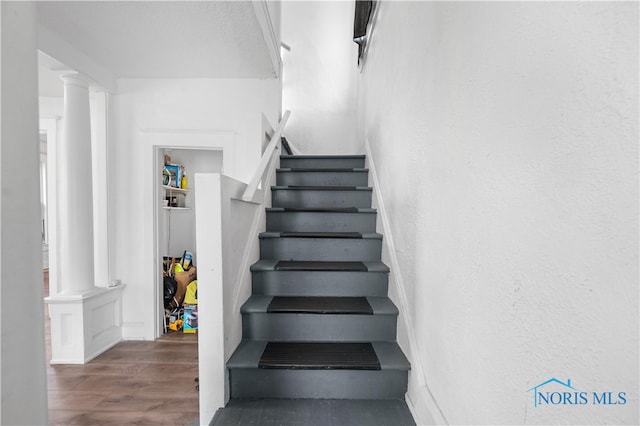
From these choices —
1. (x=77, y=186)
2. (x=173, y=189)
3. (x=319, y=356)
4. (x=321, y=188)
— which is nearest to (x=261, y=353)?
(x=319, y=356)

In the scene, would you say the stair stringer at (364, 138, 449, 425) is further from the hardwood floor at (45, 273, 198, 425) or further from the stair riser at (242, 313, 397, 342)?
the hardwood floor at (45, 273, 198, 425)

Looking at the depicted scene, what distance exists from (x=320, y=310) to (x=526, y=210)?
44.7 inches

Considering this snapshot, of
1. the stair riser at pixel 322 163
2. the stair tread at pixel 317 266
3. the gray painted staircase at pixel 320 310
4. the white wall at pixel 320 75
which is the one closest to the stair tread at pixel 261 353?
the gray painted staircase at pixel 320 310

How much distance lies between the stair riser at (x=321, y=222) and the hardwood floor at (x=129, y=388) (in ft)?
3.95

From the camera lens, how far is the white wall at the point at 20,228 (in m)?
0.38

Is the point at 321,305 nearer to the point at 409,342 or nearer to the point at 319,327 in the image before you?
the point at 319,327

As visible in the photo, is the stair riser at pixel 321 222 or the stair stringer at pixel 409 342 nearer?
the stair stringer at pixel 409 342

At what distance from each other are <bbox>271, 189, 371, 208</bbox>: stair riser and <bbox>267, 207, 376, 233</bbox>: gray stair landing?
0.23 meters

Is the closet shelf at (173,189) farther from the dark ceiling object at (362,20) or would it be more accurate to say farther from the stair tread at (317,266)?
the dark ceiling object at (362,20)

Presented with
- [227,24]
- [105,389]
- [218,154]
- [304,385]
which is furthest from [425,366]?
[218,154]

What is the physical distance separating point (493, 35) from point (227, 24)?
1.76 meters

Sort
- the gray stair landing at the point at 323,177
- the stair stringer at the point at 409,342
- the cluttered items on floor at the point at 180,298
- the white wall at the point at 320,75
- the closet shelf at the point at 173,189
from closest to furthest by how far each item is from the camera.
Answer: the stair stringer at the point at 409,342 → the gray stair landing at the point at 323,177 → the cluttered items on floor at the point at 180,298 → the closet shelf at the point at 173,189 → the white wall at the point at 320,75

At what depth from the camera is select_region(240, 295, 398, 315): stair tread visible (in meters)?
1.54

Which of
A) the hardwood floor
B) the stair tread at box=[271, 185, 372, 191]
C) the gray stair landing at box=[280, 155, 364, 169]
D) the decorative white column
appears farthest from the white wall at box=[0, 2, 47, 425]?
the gray stair landing at box=[280, 155, 364, 169]
